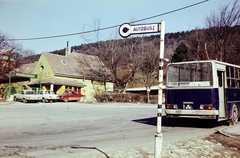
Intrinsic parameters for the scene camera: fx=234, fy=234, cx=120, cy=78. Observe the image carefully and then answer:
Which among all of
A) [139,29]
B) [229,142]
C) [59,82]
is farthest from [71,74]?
→ [139,29]

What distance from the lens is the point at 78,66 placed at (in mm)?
46062

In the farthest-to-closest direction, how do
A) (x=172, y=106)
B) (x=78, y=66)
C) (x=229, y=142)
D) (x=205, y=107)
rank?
(x=78, y=66) < (x=172, y=106) < (x=205, y=107) < (x=229, y=142)

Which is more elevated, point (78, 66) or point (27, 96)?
point (78, 66)

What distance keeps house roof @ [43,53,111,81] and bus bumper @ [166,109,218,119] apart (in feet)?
101

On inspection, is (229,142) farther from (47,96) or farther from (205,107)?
(47,96)

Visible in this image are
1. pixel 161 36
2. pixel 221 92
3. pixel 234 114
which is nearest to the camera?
pixel 161 36

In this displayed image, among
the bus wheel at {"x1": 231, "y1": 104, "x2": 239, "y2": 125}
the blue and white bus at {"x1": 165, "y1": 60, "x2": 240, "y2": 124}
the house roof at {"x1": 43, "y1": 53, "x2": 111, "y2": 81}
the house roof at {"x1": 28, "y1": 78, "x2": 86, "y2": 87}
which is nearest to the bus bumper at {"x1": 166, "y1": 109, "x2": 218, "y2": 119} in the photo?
the blue and white bus at {"x1": 165, "y1": 60, "x2": 240, "y2": 124}

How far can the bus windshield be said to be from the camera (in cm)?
1041

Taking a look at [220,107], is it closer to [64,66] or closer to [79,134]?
[79,134]

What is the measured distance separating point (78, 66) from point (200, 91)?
1486 inches

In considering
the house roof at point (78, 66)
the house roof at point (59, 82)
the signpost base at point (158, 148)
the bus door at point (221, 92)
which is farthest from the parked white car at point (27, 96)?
the signpost base at point (158, 148)

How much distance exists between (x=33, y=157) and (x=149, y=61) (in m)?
34.5

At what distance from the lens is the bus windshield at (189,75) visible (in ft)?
34.1

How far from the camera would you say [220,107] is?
10406 mm
